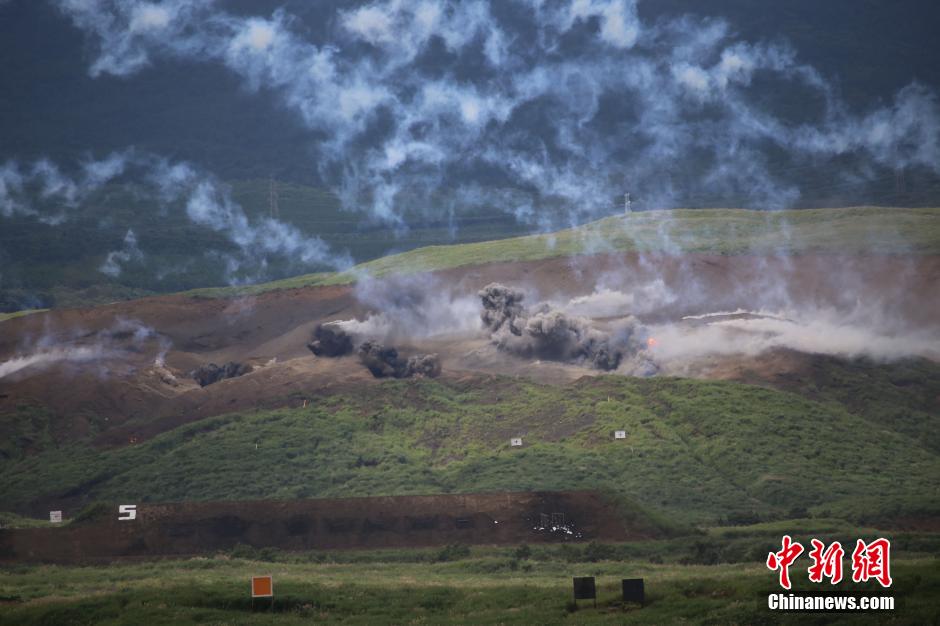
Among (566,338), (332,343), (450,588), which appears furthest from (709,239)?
(450,588)

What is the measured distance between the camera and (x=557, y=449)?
335 ft

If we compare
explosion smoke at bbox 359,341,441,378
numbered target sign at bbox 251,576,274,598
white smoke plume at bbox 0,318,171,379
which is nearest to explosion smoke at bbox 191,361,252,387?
white smoke plume at bbox 0,318,171,379

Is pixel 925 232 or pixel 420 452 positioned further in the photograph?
pixel 925 232

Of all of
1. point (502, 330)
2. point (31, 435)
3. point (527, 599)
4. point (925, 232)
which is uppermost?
point (925, 232)

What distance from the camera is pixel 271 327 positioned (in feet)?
461

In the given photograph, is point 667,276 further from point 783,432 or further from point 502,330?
point 783,432

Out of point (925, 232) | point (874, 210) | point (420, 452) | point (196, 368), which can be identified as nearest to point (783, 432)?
point (420, 452)

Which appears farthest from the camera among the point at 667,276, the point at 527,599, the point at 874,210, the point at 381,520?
the point at 874,210

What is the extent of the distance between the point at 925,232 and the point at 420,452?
64.8 meters

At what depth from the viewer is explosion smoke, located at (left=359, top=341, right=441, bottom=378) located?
121875 millimetres

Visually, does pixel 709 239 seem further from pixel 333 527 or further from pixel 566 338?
pixel 333 527

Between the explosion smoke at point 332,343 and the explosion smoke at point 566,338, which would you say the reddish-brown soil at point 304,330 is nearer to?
the explosion smoke at point 566,338

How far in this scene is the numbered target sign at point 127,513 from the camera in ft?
269

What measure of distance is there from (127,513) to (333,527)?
42.9 feet
